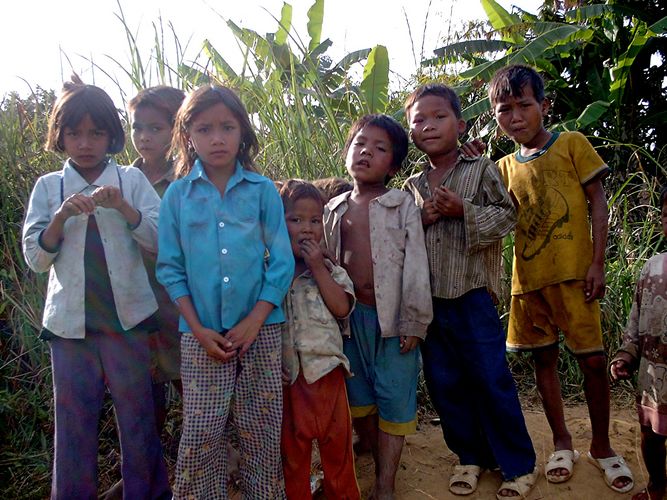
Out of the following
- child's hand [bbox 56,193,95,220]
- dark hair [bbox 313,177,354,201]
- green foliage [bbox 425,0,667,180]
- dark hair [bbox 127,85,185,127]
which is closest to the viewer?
child's hand [bbox 56,193,95,220]

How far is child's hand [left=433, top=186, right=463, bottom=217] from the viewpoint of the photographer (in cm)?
206

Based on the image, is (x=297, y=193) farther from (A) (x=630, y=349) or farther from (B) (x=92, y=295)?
(A) (x=630, y=349)

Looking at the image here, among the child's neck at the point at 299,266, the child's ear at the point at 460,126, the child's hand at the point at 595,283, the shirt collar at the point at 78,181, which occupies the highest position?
the child's ear at the point at 460,126

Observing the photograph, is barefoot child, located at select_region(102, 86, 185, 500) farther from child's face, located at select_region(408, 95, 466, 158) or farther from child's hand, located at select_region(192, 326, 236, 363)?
child's face, located at select_region(408, 95, 466, 158)

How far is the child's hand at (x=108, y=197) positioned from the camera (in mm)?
1765

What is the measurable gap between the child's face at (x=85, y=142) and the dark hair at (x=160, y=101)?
0.37 m

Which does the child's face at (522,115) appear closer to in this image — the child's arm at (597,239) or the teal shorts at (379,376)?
the child's arm at (597,239)

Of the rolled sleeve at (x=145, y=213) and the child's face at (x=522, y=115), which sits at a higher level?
the child's face at (x=522, y=115)

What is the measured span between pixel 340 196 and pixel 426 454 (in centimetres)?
128

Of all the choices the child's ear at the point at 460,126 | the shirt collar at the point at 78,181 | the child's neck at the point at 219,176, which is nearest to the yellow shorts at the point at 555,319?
the child's ear at the point at 460,126

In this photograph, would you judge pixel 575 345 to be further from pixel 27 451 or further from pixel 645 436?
pixel 27 451

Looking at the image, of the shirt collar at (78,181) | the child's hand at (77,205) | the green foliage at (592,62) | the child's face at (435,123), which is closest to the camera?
the child's hand at (77,205)

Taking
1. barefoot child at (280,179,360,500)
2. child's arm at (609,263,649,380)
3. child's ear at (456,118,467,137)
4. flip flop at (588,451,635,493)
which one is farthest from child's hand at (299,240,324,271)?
flip flop at (588,451,635,493)

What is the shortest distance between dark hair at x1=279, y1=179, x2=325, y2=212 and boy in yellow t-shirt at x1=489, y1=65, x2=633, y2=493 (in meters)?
0.87
